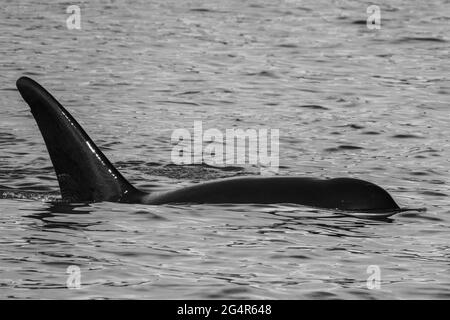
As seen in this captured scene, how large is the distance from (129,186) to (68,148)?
3.46 ft

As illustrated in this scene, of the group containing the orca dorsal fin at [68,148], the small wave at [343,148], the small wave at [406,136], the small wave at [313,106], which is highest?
the orca dorsal fin at [68,148]

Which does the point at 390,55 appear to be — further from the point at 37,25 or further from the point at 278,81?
the point at 37,25

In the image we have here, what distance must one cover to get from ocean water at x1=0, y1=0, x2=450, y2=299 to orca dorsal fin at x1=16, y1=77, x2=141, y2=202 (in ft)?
0.86

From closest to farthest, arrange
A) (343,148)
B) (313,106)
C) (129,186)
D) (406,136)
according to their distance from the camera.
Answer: (129,186)
(343,148)
(406,136)
(313,106)

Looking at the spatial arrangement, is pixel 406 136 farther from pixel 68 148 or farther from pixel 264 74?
pixel 68 148

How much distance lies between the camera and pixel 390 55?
92.2 ft

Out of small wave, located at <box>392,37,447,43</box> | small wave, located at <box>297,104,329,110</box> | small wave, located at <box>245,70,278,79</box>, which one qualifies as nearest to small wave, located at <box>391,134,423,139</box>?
small wave, located at <box>297,104,329,110</box>

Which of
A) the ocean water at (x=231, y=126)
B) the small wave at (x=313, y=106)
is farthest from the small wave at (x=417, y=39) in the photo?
the small wave at (x=313, y=106)

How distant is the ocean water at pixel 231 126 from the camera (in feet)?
39.0

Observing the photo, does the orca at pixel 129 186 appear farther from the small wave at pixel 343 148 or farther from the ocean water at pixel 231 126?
A: the small wave at pixel 343 148

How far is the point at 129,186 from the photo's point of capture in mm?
14492

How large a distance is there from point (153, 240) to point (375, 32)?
1856cm

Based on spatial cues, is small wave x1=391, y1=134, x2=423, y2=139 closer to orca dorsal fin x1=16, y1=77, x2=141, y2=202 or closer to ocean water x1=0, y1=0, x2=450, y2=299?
ocean water x1=0, y1=0, x2=450, y2=299

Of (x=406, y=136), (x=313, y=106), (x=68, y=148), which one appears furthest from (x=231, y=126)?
(x=68, y=148)
